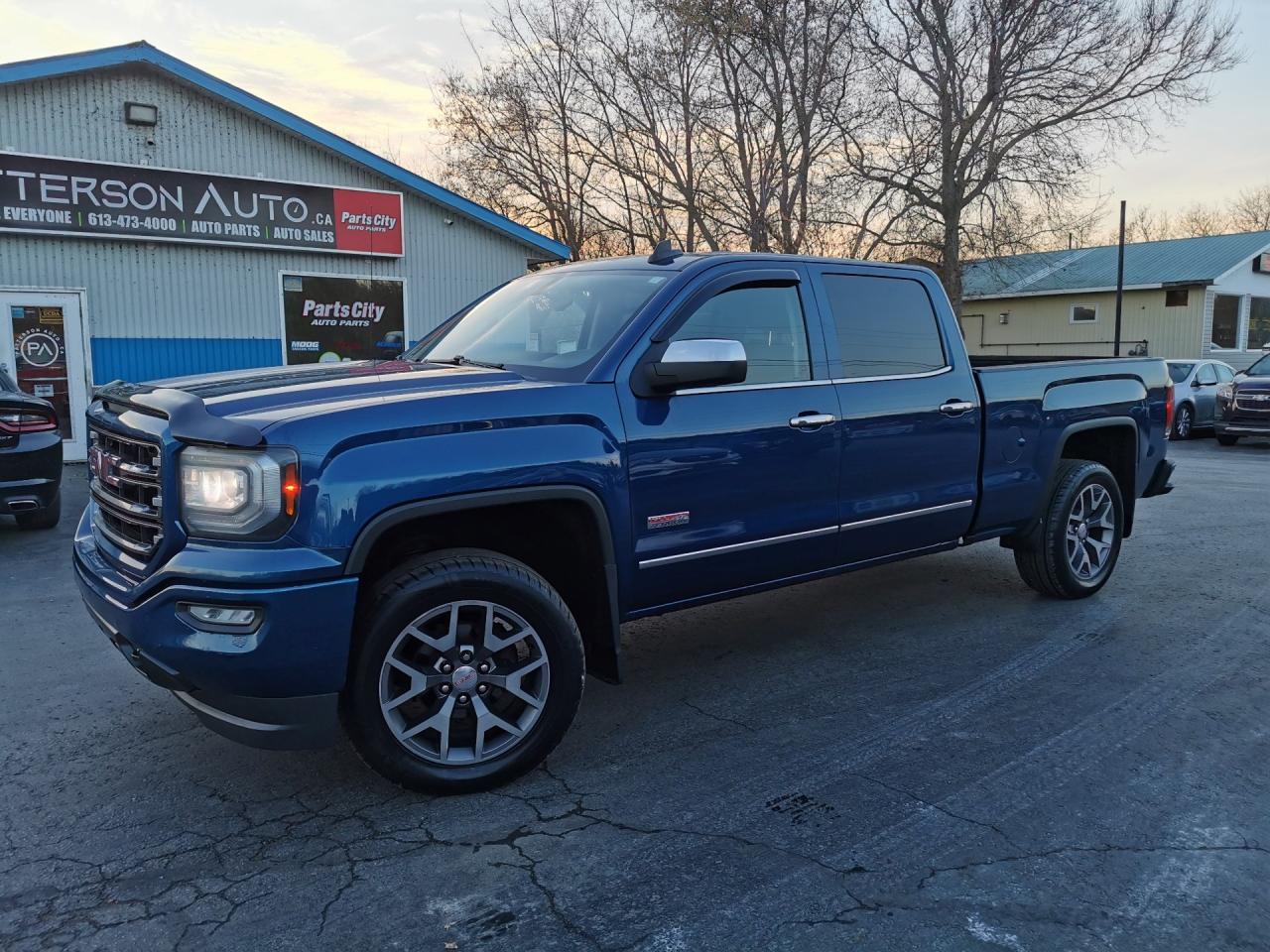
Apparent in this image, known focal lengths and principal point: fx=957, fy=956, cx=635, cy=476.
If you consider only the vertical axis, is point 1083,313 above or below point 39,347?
above

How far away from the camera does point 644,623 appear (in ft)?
18.2

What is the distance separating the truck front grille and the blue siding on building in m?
10.6

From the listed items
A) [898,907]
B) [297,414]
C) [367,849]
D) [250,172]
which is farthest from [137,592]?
[250,172]

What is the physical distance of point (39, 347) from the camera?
1286 centimetres

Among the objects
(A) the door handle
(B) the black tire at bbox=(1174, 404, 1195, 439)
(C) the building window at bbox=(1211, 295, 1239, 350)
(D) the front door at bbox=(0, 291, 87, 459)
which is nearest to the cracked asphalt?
(A) the door handle

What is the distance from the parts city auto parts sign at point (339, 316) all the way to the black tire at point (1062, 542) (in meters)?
11.4

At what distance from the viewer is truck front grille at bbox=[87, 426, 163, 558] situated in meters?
3.17

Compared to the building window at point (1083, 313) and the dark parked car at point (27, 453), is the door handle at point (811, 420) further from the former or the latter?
the building window at point (1083, 313)

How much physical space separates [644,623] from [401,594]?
8.50 ft

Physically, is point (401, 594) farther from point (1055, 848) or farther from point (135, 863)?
point (1055, 848)

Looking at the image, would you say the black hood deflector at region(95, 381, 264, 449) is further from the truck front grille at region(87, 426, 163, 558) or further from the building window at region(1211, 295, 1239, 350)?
the building window at region(1211, 295, 1239, 350)

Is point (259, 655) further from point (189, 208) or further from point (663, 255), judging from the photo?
point (189, 208)

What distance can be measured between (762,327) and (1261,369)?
17588 mm

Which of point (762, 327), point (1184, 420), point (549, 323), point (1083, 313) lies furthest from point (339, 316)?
point (1083, 313)
